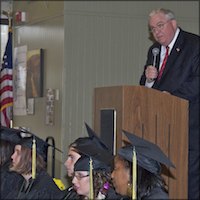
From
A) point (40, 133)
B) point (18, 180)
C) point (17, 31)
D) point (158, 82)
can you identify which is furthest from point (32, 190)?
point (17, 31)

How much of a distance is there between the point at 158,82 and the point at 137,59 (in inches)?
124

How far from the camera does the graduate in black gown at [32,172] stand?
466 cm

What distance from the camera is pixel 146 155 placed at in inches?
157

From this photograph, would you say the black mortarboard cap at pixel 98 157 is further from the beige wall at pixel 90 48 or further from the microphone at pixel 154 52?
the beige wall at pixel 90 48

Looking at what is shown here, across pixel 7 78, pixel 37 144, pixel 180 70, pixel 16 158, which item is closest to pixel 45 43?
pixel 7 78

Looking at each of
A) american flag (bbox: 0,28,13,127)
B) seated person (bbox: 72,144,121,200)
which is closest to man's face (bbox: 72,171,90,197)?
seated person (bbox: 72,144,121,200)

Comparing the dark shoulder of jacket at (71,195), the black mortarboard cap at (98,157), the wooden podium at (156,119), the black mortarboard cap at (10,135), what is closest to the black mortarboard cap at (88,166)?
the black mortarboard cap at (98,157)

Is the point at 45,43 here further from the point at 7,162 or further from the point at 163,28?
the point at 7,162

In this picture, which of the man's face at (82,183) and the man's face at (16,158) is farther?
the man's face at (16,158)

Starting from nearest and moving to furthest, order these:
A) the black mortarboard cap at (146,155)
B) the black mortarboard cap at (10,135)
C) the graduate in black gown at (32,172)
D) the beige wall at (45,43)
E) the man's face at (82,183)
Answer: the black mortarboard cap at (146,155) < the man's face at (82,183) < the graduate in black gown at (32,172) < the black mortarboard cap at (10,135) < the beige wall at (45,43)

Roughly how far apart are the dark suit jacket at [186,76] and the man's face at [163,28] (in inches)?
3.0

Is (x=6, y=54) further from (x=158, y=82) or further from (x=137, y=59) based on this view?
(x=158, y=82)

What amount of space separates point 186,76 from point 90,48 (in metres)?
3.18

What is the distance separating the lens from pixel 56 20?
8.74 metres
